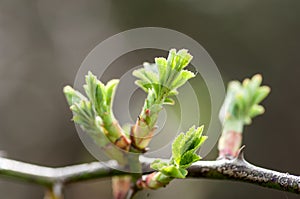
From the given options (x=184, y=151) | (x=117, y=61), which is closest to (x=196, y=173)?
(x=184, y=151)

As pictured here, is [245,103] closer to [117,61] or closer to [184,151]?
[184,151]

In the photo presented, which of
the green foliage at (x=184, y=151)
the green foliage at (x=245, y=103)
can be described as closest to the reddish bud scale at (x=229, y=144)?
the green foliage at (x=245, y=103)

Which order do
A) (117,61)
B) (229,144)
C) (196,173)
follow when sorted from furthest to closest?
(117,61)
(229,144)
(196,173)

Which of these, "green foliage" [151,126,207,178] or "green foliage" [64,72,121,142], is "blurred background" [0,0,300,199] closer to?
"green foliage" [64,72,121,142]

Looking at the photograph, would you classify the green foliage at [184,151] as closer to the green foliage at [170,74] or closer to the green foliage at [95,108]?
the green foliage at [170,74]

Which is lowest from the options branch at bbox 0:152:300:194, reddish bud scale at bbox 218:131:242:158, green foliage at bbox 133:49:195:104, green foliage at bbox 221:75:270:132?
branch at bbox 0:152:300:194

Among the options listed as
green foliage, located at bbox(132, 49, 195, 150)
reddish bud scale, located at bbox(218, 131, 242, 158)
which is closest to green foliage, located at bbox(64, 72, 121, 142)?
green foliage, located at bbox(132, 49, 195, 150)
